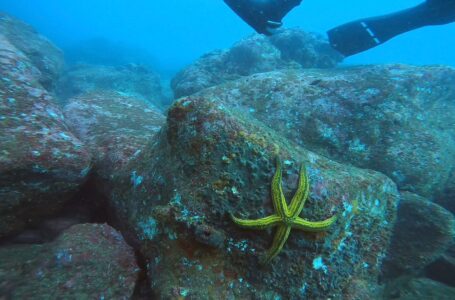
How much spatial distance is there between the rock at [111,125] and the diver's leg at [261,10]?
3.46m

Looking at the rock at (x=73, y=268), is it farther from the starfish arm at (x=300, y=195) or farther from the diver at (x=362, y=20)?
the diver at (x=362, y=20)

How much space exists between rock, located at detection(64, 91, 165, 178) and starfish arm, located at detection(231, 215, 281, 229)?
2.14m

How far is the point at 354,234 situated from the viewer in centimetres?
346

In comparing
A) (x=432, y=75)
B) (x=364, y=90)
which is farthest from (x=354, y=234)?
(x=432, y=75)

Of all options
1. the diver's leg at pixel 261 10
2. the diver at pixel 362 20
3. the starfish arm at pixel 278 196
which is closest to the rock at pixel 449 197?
the diver at pixel 362 20

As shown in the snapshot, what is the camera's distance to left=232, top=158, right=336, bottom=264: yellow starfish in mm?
2750

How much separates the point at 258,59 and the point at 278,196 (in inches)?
345

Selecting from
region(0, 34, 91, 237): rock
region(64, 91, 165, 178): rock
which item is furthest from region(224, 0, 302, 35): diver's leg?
region(0, 34, 91, 237): rock

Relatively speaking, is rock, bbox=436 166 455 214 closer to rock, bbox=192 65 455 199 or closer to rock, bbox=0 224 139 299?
rock, bbox=192 65 455 199

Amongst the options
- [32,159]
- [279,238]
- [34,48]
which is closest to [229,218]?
[279,238]

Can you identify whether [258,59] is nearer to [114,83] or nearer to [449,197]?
[449,197]

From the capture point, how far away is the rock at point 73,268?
2.75 metres

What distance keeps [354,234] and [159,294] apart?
2385 millimetres

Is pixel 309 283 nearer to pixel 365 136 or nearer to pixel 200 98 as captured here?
pixel 200 98
